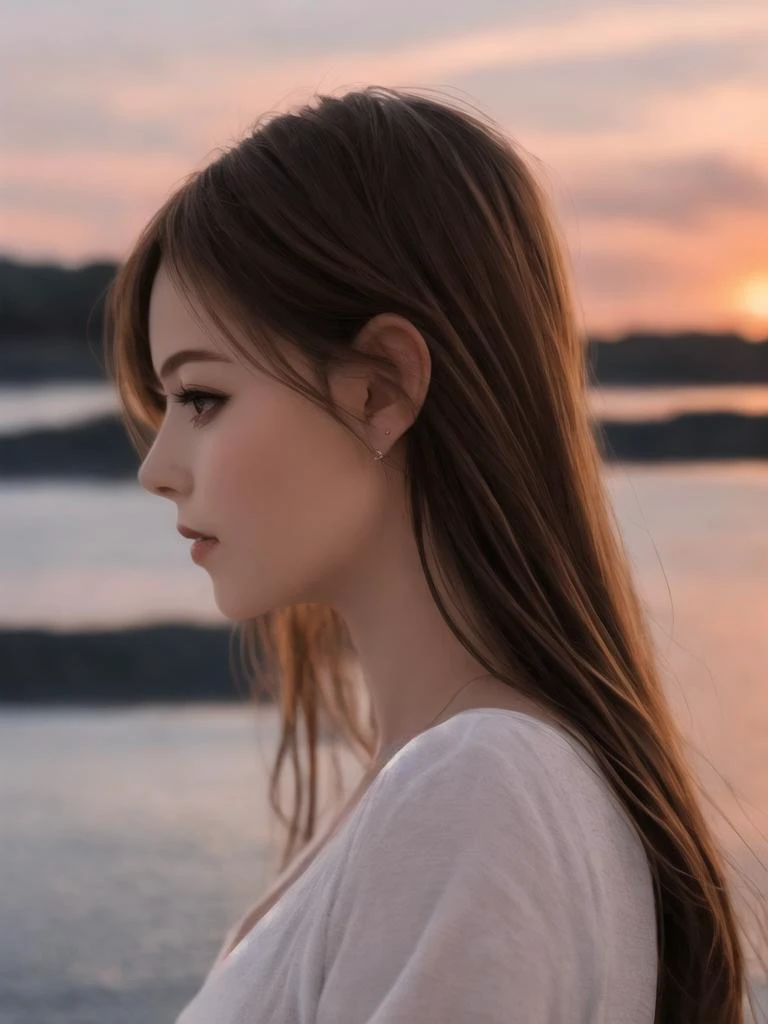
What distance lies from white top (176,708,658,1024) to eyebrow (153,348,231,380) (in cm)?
24

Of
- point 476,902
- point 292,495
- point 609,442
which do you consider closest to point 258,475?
point 292,495

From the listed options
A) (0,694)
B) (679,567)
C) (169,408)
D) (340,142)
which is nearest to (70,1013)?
(0,694)

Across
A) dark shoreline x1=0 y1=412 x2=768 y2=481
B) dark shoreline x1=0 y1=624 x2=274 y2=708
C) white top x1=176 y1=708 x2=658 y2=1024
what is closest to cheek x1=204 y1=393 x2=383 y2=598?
white top x1=176 y1=708 x2=658 y2=1024

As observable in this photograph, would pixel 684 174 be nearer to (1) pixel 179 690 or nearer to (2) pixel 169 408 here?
(1) pixel 179 690

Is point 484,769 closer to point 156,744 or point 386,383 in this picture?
point 386,383

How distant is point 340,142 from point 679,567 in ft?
3.81

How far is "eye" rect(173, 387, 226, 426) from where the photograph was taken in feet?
2.57

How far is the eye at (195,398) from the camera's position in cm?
78

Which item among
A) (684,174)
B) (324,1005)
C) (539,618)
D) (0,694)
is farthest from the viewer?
(0,694)

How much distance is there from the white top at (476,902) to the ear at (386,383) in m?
0.17

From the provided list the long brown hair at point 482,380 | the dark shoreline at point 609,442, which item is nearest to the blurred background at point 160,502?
the dark shoreline at point 609,442

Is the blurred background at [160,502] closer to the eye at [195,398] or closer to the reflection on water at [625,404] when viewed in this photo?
the reflection on water at [625,404]

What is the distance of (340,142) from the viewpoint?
2.58ft

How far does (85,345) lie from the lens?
2.09 metres
